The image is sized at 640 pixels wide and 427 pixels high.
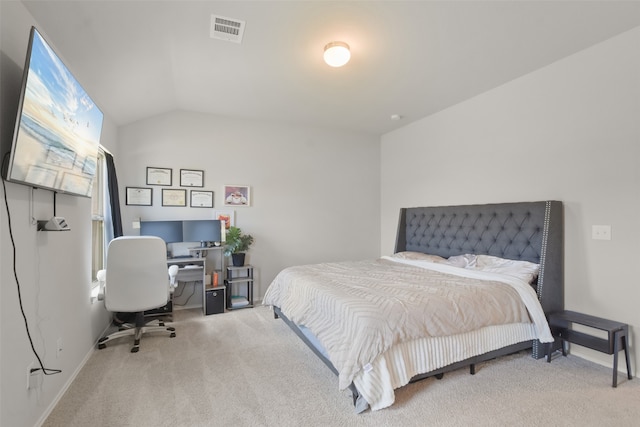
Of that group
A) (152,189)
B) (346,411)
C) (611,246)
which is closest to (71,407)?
(346,411)

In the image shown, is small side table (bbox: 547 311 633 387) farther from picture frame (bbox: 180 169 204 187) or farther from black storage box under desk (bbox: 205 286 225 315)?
picture frame (bbox: 180 169 204 187)

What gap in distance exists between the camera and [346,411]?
6.45 ft

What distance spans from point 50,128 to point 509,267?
3.67 meters

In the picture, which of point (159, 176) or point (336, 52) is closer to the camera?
point (336, 52)

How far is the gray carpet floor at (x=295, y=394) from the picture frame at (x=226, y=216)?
1881 millimetres

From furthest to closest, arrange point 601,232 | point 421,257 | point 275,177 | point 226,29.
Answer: point 275,177
point 421,257
point 601,232
point 226,29

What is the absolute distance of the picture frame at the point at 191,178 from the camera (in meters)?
4.23

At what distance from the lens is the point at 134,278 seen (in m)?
2.88

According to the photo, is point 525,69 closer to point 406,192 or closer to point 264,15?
point 406,192

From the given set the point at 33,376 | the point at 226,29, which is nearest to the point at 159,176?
the point at 226,29

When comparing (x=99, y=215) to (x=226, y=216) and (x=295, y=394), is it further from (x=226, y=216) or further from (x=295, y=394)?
(x=295, y=394)

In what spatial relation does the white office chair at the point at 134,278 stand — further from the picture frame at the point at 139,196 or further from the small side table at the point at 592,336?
the small side table at the point at 592,336

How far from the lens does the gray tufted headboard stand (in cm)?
277

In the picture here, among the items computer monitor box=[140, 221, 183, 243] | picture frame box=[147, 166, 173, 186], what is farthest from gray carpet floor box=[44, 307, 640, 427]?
picture frame box=[147, 166, 173, 186]
